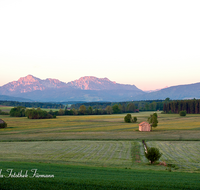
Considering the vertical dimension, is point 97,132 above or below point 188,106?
below

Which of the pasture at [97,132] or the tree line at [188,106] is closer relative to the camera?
the pasture at [97,132]

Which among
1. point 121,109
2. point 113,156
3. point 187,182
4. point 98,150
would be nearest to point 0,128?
point 98,150

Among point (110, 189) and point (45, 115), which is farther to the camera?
point (45, 115)

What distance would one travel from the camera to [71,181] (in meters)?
14.5

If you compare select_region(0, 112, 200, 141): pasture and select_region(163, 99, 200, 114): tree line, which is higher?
select_region(163, 99, 200, 114): tree line

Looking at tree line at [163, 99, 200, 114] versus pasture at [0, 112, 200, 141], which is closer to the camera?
pasture at [0, 112, 200, 141]

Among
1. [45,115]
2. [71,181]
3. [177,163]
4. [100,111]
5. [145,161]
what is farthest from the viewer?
[100,111]

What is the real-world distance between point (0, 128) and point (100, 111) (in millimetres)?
102972

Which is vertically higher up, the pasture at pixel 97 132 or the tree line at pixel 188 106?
the tree line at pixel 188 106

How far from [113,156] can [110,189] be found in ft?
60.8

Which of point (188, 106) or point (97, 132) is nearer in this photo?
point (97, 132)

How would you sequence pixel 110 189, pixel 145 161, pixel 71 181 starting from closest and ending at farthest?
1. pixel 110 189
2. pixel 71 181
3. pixel 145 161

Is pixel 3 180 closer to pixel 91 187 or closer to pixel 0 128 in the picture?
pixel 91 187

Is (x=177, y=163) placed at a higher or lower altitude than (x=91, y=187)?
lower
